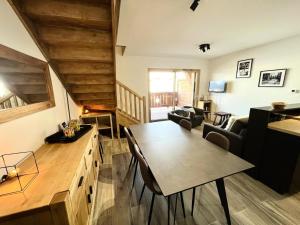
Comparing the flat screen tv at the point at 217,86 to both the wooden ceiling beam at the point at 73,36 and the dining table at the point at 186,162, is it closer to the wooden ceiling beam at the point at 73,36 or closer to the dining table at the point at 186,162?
the dining table at the point at 186,162

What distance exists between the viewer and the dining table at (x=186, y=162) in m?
1.04

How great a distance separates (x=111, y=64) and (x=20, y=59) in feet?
4.13

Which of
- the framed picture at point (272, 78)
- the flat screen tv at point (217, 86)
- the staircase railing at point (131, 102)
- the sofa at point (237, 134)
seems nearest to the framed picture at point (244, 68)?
the framed picture at point (272, 78)

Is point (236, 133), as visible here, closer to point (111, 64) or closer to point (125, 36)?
point (111, 64)

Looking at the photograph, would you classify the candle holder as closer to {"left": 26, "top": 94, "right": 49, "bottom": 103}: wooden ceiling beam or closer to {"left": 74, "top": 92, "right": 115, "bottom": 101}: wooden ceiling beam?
{"left": 26, "top": 94, "right": 49, "bottom": 103}: wooden ceiling beam

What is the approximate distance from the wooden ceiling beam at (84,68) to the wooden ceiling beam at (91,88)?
0.55 m

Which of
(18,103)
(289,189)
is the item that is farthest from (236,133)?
(18,103)

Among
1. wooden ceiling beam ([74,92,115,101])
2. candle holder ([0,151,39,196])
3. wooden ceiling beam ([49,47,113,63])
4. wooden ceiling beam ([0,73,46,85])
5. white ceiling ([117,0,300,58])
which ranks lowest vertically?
candle holder ([0,151,39,196])

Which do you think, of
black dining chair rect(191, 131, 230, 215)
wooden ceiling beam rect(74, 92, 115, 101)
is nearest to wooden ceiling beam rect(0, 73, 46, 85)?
wooden ceiling beam rect(74, 92, 115, 101)

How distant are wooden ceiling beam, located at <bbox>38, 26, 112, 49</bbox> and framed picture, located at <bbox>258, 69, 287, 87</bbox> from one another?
408 centimetres

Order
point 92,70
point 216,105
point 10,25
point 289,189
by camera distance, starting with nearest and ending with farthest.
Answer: point 10,25 → point 289,189 → point 92,70 → point 216,105

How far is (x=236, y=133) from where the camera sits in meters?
2.39

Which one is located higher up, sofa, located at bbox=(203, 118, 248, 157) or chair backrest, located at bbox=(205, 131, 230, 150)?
chair backrest, located at bbox=(205, 131, 230, 150)

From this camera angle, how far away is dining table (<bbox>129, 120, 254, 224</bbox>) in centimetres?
104
